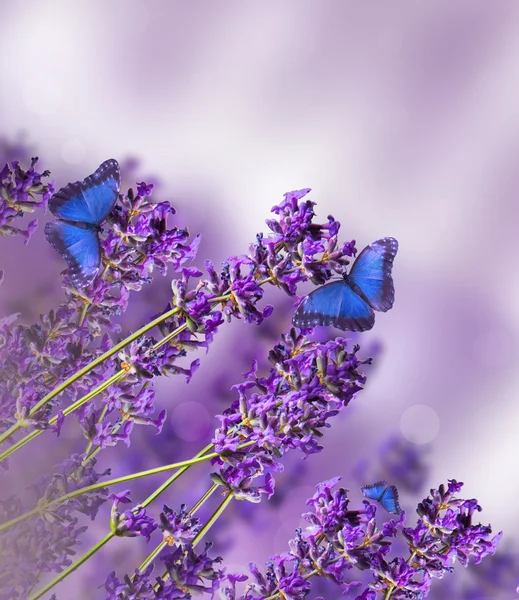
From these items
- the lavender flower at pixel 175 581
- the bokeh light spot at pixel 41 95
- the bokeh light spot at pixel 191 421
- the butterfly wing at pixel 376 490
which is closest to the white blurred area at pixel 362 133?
the bokeh light spot at pixel 41 95

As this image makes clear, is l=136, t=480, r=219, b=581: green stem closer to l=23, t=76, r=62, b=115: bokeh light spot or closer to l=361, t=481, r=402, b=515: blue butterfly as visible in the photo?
l=361, t=481, r=402, b=515: blue butterfly

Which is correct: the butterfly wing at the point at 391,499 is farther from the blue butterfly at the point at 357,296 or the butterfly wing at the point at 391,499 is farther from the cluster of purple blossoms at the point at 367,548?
the blue butterfly at the point at 357,296

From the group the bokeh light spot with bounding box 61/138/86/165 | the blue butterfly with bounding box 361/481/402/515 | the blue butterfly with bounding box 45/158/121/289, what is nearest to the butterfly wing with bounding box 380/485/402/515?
the blue butterfly with bounding box 361/481/402/515

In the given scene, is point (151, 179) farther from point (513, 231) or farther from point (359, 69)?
point (513, 231)

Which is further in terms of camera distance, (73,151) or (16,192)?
(73,151)

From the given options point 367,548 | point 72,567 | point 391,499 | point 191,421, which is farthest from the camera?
point 191,421

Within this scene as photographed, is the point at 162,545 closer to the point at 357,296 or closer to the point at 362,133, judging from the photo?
the point at 357,296

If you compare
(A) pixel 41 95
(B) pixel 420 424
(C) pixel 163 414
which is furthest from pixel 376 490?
(A) pixel 41 95
